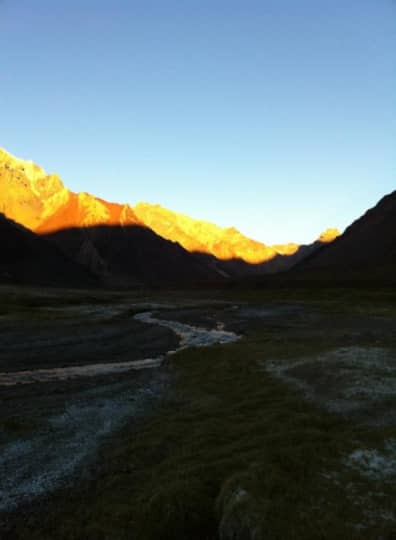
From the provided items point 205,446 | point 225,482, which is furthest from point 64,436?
point 225,482

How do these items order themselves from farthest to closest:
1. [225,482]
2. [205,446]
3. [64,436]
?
[64,436]
[205,446]
[225,482]

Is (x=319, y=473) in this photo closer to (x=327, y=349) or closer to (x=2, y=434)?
(x=2, y=434)

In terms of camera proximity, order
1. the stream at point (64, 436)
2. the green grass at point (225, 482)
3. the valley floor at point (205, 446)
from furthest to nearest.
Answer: the stream at point (64, 436) → the valley floor at point (205, 446) → the green grass at point (225, 482)

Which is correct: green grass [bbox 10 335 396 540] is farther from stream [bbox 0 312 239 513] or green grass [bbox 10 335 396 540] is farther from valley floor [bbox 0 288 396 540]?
stream [bbox 0 312 239 513]

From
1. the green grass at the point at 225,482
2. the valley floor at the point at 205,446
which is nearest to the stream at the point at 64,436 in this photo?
the valley floor at the point at 205,446

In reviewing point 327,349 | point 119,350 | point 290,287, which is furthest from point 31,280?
point 327,349

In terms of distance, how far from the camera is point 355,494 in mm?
10555

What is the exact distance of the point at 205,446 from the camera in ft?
49.8

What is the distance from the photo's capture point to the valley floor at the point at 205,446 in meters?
10.4

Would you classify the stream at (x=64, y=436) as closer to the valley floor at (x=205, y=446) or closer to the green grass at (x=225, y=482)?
the valley floor at (x=205, y=446)

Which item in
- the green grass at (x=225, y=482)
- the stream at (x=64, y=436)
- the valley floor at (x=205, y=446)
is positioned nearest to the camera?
the green grass at (x=225, y=482)

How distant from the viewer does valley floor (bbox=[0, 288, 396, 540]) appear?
10.4 m

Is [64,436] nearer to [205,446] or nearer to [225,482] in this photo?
[205,446]

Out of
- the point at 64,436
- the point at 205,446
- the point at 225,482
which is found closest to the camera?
the point at 225,482
